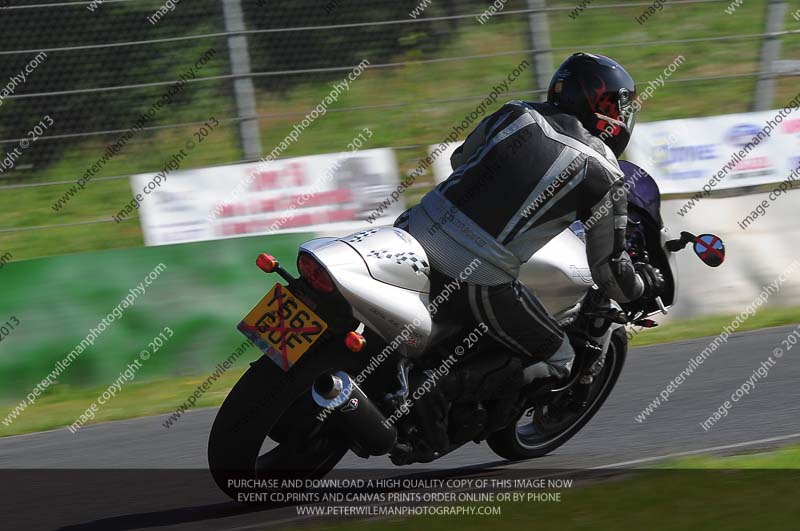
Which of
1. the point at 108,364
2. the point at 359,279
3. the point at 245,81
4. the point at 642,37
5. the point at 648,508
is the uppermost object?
the point at 359,279

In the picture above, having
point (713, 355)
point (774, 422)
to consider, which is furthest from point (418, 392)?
point (713, 355)

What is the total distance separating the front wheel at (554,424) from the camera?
564 cm

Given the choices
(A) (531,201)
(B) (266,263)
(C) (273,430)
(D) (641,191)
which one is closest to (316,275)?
(B) (266,263)

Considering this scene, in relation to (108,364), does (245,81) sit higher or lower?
higher

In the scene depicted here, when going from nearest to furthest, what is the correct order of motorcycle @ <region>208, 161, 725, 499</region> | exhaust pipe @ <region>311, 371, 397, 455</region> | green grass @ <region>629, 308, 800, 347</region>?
exhaust pipe @ <region>311, 371, 397, 455</region>, motorcycle @ <region>208, 161, 725, 499</region>, green grass @ <region>629, 308, 800, 347</region>

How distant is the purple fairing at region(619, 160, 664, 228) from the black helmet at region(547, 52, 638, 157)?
0.30 meters

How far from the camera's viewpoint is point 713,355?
802 centimetres

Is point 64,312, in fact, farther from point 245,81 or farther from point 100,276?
point 245,81

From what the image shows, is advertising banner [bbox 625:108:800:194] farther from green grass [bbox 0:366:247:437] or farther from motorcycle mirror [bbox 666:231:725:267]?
motorcycle mirror [bbox 666:231:725:267]

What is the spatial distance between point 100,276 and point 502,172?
168 inches

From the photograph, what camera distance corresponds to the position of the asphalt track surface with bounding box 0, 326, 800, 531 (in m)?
5.02

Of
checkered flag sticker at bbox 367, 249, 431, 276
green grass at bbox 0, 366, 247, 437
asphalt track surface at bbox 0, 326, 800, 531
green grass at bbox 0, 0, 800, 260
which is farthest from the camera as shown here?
green grass at bbox 0, 0, 800, 260

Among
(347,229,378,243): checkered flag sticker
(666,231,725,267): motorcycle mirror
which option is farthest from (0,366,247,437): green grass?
(666,231,725,267): motorcycle mirror

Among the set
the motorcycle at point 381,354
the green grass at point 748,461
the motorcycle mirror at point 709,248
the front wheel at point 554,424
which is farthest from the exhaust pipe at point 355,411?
the motorcycle mirror at point 709,248
